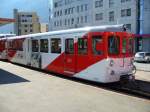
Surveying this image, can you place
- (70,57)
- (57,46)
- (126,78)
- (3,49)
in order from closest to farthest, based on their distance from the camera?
(126,78) → (70,57) → (57,46) → (3,49)

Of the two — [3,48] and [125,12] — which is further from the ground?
[125,12]

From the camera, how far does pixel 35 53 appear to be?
21.9 m

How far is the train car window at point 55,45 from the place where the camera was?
1800 centimetres

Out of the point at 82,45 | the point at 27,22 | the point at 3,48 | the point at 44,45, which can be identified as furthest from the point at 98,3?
the point at 27,22

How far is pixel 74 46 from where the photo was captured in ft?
53.3

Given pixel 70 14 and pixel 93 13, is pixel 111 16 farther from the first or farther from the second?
pixel 70 14

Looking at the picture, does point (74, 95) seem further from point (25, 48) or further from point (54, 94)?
point (25, 48)

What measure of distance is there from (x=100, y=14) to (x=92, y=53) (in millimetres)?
46807

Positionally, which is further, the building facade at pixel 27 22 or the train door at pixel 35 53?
the building facade at pixel 27 22

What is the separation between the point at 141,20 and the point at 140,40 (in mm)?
3273

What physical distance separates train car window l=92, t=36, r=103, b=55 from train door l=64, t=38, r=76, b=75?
6.05 feet

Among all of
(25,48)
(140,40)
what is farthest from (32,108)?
(140,40)

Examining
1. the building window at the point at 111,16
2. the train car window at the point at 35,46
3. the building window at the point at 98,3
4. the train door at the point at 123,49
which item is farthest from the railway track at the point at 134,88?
the building window at the point at 98,3

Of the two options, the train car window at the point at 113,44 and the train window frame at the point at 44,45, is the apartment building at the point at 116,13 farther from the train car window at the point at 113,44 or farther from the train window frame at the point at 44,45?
the train car window at the point at 113,44
